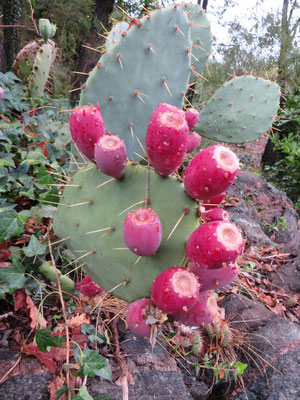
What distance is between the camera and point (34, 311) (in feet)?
3.28

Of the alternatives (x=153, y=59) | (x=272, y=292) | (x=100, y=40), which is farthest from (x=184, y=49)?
(x=100, y=40)

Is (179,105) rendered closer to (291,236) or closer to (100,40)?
(291,236)

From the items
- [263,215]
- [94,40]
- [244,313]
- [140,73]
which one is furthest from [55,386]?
[94,40]

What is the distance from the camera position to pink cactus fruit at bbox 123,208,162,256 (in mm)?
583

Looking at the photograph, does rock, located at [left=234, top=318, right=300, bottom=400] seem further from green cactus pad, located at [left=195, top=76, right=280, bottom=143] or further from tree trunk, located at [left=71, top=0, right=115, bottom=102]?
tree trunk, located at [left=71, top=0, right=115, bottom=102]

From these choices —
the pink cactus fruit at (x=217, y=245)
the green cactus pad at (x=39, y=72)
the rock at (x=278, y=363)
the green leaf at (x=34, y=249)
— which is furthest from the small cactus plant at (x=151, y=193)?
the green cactus pad at (x=39, y=72)

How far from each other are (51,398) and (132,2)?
669 centimetres

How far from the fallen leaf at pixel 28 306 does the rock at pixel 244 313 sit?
1011mm

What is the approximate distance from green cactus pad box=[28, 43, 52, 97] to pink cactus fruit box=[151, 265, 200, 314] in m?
2.14

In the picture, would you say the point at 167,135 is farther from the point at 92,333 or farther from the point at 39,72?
the point at 39,72

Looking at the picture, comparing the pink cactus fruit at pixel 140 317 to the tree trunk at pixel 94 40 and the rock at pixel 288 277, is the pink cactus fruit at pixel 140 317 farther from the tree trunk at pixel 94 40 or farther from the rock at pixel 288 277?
the tree trunk at pixel 94 40

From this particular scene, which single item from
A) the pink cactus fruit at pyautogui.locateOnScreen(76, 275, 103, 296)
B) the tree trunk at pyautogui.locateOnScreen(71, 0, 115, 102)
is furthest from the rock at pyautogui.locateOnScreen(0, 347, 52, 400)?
the tree trunk at pyautogui.locateOnScreen(71, 0, 115, 102)

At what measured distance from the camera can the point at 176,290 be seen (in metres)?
0.58

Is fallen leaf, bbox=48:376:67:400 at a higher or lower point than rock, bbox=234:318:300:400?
higher
